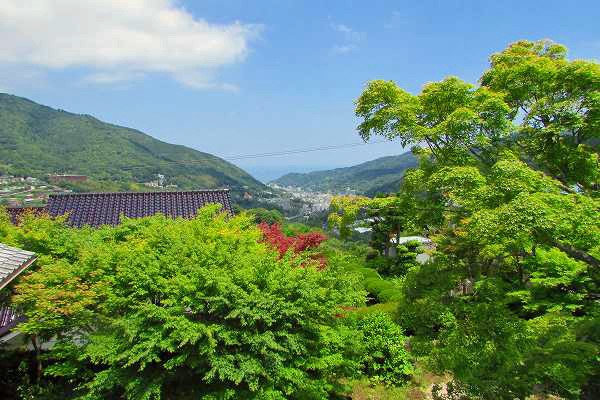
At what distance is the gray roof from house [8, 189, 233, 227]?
1077 centimetres

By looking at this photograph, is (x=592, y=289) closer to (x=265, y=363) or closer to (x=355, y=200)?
(x=355, y=200)

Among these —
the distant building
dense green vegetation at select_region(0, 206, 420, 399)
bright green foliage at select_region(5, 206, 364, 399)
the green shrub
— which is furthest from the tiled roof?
the distant building

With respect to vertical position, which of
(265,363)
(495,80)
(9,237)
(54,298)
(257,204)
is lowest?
(257,204)

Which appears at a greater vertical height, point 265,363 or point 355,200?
point 355,200

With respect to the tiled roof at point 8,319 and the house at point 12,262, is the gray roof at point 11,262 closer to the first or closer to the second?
the house at point 12,262

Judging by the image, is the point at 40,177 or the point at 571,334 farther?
the point at 40,177

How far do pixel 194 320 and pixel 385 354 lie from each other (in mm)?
6459

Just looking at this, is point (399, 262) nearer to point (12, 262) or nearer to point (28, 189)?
point (12, 262)

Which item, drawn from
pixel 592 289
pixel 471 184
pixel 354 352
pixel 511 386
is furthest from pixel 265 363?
pixel 592 289

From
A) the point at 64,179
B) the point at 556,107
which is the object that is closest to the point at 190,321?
the point at 556,107

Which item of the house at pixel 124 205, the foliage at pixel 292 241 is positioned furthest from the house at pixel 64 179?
the foliage at pixel 292 241

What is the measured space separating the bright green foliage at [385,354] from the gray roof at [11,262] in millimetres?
8296

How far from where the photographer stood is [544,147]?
8.09 m

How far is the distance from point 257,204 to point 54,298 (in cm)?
15935
